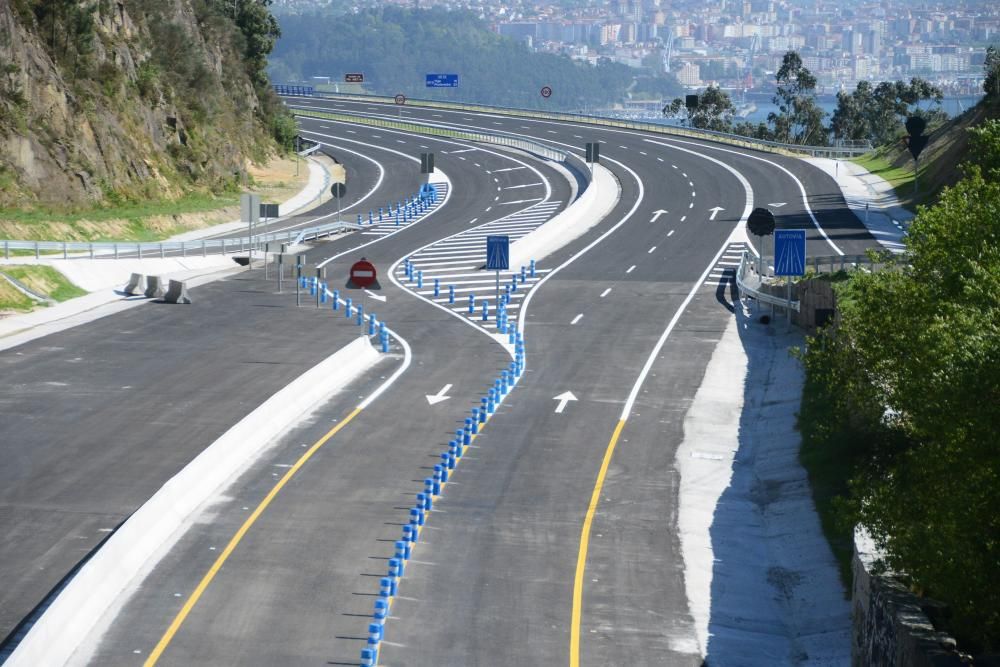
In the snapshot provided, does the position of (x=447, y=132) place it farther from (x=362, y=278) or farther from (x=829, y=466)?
(x=829, y=466)

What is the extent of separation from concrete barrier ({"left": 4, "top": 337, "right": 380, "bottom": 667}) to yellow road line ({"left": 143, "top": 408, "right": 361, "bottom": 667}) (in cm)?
92

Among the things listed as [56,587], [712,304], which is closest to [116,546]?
[56,587]

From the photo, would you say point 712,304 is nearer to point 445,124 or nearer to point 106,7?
point 106,7

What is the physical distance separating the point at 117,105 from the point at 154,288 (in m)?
29.2

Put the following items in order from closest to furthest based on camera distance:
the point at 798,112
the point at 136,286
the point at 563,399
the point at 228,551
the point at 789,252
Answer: the point at 228,551
the point at 563,399
the point at 789,252
the point at 136,286
the point at 798,112

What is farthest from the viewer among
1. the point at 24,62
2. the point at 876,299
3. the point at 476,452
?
the point at 24,62

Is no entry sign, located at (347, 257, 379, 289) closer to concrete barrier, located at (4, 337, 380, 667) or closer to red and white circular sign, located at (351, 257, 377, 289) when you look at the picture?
red and white circular sign, located at (351, 257, 377, 289)

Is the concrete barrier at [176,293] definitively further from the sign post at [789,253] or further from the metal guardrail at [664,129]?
the metal guardrail at [664,129]

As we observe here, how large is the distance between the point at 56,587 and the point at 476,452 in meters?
10.7

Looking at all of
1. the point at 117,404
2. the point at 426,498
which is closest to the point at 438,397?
the point at 117,404

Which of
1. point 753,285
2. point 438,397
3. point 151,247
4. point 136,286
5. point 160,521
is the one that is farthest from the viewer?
point 151,247

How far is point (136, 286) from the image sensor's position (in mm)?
47219

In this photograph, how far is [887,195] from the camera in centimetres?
7844

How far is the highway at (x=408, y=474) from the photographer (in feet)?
65.2
